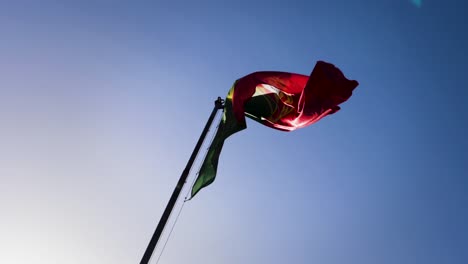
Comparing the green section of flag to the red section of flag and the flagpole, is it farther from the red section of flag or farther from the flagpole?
the red section of flag

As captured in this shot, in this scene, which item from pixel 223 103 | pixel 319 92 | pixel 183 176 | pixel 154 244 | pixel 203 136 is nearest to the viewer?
pixel 154 244

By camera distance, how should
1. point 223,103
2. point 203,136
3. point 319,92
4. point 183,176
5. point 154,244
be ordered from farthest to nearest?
point 319,92, point 223,103, point 203,136, point 183,176, point 154,244

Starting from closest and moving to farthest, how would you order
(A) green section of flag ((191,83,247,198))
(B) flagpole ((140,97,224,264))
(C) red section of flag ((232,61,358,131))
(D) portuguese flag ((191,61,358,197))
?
1. (B) flagpole ((140,97,224,264))
2. (A) green section of flag ((191,83,247,198))
3. (D) portuguese flag ((191,61,358,197))
4. (C) red section of flag ((232,61,358,131))

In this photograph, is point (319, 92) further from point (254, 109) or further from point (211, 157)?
point (211, 157)

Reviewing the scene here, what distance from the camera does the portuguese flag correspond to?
9375mm

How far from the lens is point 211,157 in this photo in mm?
8125

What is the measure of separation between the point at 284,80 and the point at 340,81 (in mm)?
1559

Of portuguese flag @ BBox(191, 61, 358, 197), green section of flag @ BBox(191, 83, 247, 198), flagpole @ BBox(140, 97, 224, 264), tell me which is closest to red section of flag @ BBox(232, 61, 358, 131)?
portuguese flag @ BBox(191, 61, 358, 197)

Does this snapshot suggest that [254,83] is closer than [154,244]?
No

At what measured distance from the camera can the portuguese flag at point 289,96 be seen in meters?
9.38

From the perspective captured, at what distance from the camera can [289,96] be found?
10438mm

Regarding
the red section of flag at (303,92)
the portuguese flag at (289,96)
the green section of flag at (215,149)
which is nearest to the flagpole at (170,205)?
the green section of flag at (215,149)

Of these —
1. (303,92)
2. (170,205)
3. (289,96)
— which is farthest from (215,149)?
(289,96)

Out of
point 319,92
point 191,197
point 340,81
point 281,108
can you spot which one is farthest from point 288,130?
point 191,197
